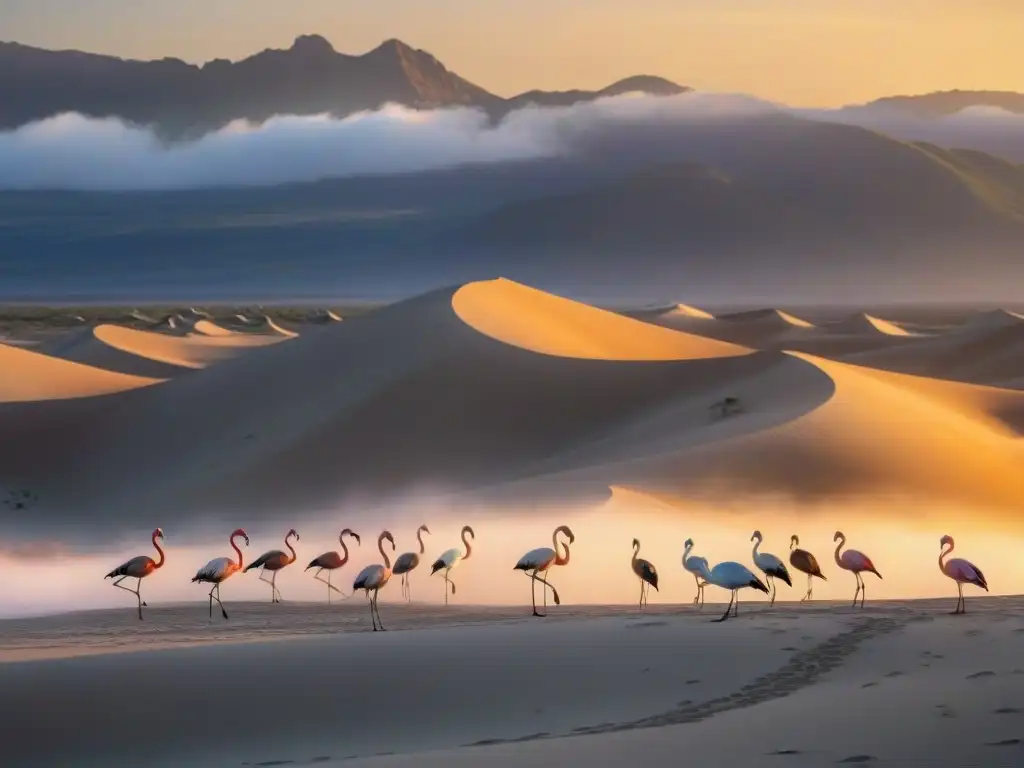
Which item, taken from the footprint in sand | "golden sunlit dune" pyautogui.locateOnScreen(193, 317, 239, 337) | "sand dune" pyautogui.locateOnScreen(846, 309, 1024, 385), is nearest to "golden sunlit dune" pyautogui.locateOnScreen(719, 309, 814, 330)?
"sand dune" pyautogui.locateOnScreen(846, 309, 1024, 385)

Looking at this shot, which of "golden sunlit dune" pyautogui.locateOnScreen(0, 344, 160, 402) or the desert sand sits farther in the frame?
"golden sunlit dune" pyautogui.locateOnScreen(0, 344, 160, 402)

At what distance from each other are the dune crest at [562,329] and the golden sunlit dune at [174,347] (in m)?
20.1

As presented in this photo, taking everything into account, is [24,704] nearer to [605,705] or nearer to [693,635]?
[605,705]

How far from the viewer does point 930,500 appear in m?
25.3

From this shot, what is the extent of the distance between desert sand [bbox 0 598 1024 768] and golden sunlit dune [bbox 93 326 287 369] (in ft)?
157

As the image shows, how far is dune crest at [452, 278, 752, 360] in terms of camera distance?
38.5m

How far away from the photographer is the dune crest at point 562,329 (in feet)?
126

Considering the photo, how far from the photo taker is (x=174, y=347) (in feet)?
225

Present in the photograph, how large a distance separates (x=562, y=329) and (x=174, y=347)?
3166 centimetres

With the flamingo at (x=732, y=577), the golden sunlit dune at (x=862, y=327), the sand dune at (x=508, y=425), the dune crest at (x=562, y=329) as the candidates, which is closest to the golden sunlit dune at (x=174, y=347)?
the dune crest at (x=562, y=329)

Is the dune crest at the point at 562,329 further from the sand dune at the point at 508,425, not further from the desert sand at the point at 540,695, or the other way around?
the desert sand at the point at 540,695

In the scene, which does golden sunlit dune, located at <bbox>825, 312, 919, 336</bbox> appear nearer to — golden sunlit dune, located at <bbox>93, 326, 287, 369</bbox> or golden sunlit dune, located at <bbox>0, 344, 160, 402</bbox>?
golden sunlit dune, located at <bbox>93, 326, 287, 369</bbox>

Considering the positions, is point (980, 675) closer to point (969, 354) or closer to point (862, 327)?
point (969, 354)

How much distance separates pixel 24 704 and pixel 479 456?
20.7m
